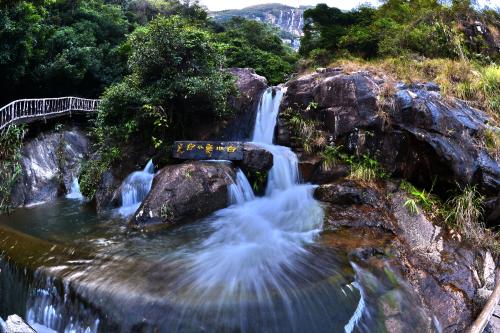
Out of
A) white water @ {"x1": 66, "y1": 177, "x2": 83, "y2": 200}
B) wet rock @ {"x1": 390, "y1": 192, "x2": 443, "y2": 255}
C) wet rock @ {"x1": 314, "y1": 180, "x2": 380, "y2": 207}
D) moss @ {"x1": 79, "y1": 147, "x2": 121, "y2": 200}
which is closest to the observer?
wet rock @ {"x1": 390, "y1": 192, "x2": 443, "y2": 255}

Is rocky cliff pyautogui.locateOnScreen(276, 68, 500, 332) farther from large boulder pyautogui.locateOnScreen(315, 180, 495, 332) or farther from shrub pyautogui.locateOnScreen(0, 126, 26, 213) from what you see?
shrub pyautogui.locateOnScreen(0, 126, 26, 213)

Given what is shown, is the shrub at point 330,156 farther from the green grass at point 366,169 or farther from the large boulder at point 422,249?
the large boulder at point 422,249

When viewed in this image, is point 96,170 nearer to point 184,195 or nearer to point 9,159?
point 9,159

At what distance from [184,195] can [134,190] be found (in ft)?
6.84

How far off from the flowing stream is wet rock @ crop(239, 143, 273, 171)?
186 centimetres

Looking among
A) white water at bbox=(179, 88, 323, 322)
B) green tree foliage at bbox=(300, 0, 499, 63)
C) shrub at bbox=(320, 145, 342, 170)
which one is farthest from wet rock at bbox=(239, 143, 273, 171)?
green tree foliage at bbox=(300, 0, 499, 63)

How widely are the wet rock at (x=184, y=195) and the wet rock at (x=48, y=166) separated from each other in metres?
4.84

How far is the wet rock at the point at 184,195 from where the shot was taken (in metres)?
8.17

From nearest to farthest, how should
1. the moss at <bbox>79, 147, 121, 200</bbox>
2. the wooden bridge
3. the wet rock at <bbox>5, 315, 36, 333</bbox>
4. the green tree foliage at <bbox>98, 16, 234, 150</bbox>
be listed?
the wet rock at <bbox>5, 315, 36, 333</bbox>, the green tree foliage at <bbox>98, 16, 234, 150</bbox>, the moss at <bbox>79, 147, 121, 200</bbox>, the wooden bridge

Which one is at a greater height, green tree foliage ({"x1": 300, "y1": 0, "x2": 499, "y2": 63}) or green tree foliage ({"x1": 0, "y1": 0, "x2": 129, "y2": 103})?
green tree foliage ({"x1": 300, "y1": 0, "x2": 499, "y2": 63})

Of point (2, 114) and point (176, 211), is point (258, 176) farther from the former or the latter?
point (2, 114)

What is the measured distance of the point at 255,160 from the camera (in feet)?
32.1

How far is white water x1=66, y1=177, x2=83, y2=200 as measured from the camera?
38.6 ft

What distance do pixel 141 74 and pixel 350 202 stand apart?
7.47 meters
